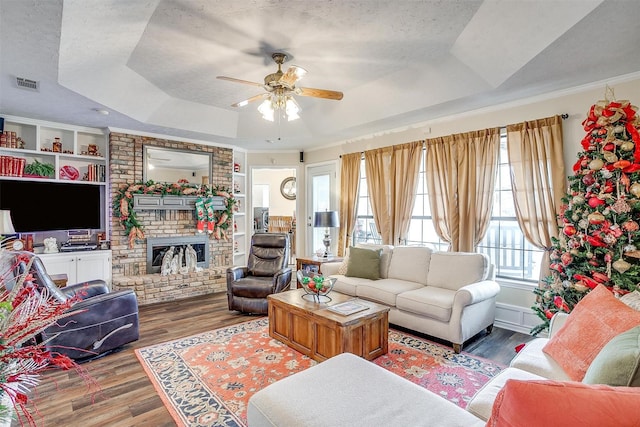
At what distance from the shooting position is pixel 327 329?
114 inches

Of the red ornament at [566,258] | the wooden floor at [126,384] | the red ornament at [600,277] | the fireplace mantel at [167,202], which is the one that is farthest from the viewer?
the fireplace mantel at [167,202]

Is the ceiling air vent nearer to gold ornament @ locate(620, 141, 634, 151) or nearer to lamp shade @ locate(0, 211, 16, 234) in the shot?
lamp shade @ locate(0, 211, 16, 234)

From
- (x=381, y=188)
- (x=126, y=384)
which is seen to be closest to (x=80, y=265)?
(x=126, y=384)

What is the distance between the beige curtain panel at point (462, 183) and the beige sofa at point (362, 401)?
244 cm

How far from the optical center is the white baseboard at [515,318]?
3723 mm

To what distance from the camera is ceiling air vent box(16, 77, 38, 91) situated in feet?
10.7

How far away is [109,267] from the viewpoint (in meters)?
4.99

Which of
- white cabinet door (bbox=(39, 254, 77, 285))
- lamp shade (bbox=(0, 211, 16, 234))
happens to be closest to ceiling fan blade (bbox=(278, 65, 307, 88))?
lamp shade (bbox=(0, 211, 16, 234))

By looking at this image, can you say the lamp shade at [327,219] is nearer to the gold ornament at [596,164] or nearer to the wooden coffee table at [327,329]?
the wooden coffee table at [327,329]

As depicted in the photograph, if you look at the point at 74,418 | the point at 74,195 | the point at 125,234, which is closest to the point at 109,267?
the point at 125,234

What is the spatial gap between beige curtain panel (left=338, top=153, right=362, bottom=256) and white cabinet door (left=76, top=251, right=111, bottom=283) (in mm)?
3754

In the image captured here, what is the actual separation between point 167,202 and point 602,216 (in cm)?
567

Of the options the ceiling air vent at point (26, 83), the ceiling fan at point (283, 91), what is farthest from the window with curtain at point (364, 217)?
the ceiling air vent at point (26, 83)

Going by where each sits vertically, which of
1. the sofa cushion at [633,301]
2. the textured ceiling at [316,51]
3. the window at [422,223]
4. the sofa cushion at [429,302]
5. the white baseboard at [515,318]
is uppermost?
the textured ceiling at [316,51]
